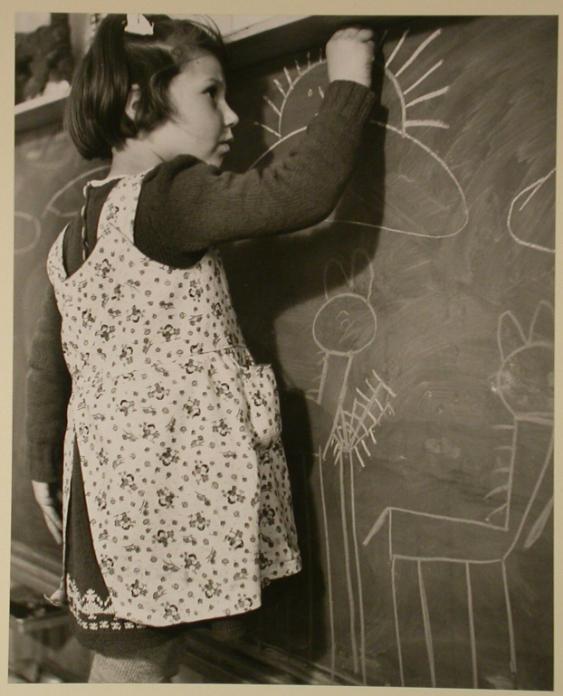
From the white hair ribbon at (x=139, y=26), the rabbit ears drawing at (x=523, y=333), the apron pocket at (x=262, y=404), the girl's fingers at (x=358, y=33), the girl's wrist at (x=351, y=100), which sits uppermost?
the white hair ribbon at (x=139, y=26)

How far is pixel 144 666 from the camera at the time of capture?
1.05 m

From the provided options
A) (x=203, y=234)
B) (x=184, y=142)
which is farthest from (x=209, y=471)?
(x=184, y=142)

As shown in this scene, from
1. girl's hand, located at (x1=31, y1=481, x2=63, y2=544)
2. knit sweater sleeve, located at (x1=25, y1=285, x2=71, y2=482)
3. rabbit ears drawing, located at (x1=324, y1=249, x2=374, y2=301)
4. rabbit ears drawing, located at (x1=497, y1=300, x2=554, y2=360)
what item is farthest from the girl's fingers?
girl's hand, located at (x1=31, y1=481, x2=63, y2=544)

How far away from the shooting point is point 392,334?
40.6 inches

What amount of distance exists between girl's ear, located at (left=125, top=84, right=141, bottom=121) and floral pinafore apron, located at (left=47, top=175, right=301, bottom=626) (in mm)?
125

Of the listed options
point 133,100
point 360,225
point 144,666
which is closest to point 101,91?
point 133,100

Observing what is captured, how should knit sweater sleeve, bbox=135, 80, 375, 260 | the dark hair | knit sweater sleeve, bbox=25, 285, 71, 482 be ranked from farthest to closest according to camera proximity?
knit sweater sleeve, bbox=25, 285, 71, 482, the dark hair, knit sweater sleeve, bbox=135, 80, 375, 260

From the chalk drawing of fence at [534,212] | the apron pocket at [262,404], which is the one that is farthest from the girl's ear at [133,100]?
the chalk drawing of fence at [534,212]

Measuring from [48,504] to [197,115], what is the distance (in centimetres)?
65

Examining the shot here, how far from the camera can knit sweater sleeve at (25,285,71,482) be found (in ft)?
3.75

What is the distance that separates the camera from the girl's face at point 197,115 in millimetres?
1051

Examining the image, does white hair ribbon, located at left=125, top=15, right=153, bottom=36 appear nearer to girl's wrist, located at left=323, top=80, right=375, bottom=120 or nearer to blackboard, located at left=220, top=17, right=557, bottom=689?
blackboard, located at left=220, top=17, right=557, bottom=689

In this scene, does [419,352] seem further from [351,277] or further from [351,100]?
[351,100]

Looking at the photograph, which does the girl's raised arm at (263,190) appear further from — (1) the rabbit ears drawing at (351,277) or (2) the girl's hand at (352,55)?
(1) the rabbit ears drawing at (351,277)
